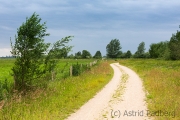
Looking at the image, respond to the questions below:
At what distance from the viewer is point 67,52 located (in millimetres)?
12016

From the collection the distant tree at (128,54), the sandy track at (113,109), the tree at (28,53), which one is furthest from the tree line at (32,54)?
the distant tree at (128,54)

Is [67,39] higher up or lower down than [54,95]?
higher up

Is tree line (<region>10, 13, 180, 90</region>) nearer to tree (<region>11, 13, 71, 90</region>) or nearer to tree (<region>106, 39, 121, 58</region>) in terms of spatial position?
tree (<region>11, 13, 71, 90</region>)

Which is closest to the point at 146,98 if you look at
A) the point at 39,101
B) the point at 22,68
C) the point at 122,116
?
the point at 122,116

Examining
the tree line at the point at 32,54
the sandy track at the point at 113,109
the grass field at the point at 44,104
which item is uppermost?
the tree line at the point at 32,54

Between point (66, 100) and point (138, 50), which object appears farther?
point (138, 50)

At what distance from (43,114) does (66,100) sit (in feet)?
9.07

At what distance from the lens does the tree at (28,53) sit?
1096cm

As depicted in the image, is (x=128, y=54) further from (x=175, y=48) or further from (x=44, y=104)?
(x=44, y=104)

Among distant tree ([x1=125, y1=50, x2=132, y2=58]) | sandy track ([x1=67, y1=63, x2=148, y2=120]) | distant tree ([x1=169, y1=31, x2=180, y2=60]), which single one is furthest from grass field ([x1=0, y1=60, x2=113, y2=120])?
distant tree ([x1=125, y1=50, x2=132, y2=58])

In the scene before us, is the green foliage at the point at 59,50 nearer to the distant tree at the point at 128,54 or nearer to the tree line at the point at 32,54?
the tree line at the point at 32,54

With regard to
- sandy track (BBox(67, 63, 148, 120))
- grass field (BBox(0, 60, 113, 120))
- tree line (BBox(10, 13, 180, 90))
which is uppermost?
tree line (BBox(10, 13, 180, 90))

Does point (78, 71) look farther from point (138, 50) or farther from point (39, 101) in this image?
point (138, 50)

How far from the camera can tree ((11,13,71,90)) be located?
11.0 meters
